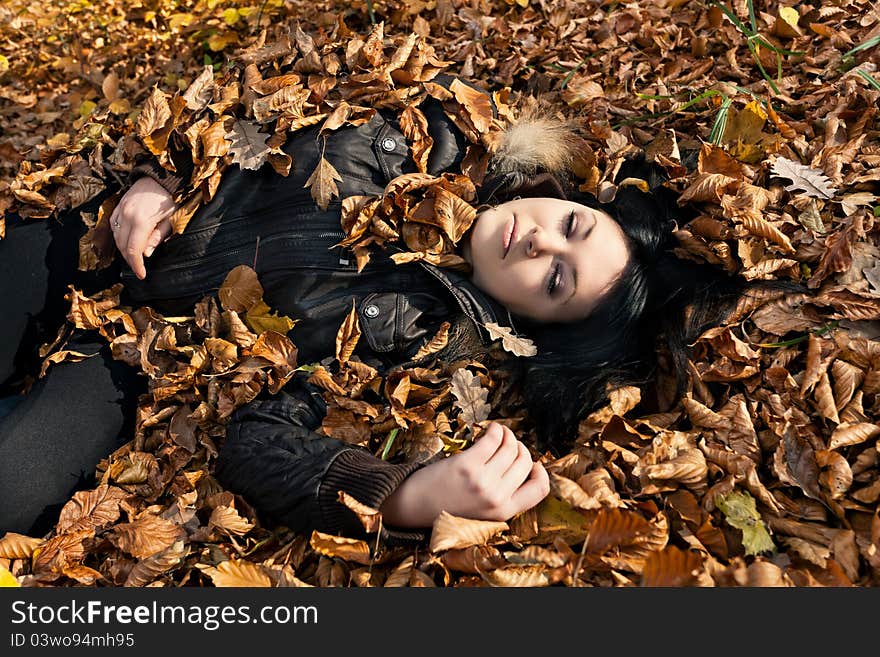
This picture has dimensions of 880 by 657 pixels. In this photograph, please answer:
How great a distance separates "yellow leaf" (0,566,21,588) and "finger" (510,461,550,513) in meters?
1.36

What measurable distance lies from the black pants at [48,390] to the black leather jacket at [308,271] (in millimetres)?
298

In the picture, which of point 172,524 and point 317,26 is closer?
point 172,524

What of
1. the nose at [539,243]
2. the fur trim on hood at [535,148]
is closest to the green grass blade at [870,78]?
the fur trim on hood at [535,148]

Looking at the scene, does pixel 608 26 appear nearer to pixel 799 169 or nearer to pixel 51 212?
pixel 799 169

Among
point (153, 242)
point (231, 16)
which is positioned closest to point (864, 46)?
point (153, 242)

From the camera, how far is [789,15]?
292 cm

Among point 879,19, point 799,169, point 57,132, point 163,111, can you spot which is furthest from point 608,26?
point 57,132

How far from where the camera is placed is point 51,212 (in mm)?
2643

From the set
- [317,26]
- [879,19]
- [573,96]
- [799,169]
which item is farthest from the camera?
[317,26]

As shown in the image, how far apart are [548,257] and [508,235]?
15cm

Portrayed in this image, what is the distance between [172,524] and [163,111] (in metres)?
1.50

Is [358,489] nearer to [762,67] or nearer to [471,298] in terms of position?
[471,298]

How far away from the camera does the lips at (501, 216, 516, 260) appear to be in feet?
7.22

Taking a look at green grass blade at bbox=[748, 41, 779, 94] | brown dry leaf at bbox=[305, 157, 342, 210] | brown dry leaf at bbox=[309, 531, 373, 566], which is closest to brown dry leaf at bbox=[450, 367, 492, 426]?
brown dry leaf at bbox=[309, 531, 373, 566]
